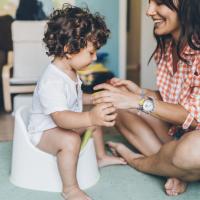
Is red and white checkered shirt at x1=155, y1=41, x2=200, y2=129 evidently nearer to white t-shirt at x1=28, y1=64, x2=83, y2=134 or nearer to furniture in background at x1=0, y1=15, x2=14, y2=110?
white t-shirt at x1=28, y1=64, x2=83, y2=134

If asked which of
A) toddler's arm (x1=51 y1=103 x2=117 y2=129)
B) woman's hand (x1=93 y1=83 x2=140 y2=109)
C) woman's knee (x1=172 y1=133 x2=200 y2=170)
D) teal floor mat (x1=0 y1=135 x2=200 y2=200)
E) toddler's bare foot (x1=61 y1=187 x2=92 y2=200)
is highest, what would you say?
woman's hand (x1=93 y1=83 x2=140 y2=109)

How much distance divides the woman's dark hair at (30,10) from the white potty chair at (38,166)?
62.4 inches

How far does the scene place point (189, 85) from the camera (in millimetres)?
1535

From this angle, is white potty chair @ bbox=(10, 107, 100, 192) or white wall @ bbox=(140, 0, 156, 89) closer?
white potty chair @ bbox=(10, 107, 100, 192)

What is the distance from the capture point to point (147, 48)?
275 centimetres

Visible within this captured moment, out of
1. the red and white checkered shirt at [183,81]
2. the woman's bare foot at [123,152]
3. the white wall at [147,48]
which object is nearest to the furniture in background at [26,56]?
the white wall at [147,48]

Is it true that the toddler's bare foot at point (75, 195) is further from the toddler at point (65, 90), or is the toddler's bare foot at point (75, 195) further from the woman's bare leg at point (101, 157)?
the woman's bare leg at point (101, 157)

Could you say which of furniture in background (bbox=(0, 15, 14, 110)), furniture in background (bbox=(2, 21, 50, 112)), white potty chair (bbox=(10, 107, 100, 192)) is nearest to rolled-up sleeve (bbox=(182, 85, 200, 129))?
white potty chair (bbox=(10, 107, 100, 192))

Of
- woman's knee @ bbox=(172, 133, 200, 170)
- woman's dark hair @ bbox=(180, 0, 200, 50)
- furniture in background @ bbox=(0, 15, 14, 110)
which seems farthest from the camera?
furniture in background @ bbox=(0, 15, 14, 110)

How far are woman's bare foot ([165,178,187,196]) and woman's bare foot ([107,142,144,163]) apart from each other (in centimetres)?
24

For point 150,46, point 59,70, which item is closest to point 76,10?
point 59,70

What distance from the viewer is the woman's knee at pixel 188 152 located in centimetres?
135

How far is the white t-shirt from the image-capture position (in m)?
1.42

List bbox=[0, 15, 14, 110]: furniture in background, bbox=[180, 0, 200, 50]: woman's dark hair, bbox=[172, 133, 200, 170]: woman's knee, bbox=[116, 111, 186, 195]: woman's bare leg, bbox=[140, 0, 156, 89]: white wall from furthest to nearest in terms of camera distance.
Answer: bbox=[0, 15, 14, 110]: furniture in background → bbox=[140, 0, 156, 89]: white wall → bbox=[116, 111, 186, 195]: woman's bare leg → bbox=[180, 0, 200, 50]: woman's dark hair → bbox=[172, 133, 200, 170]: woman's knee
